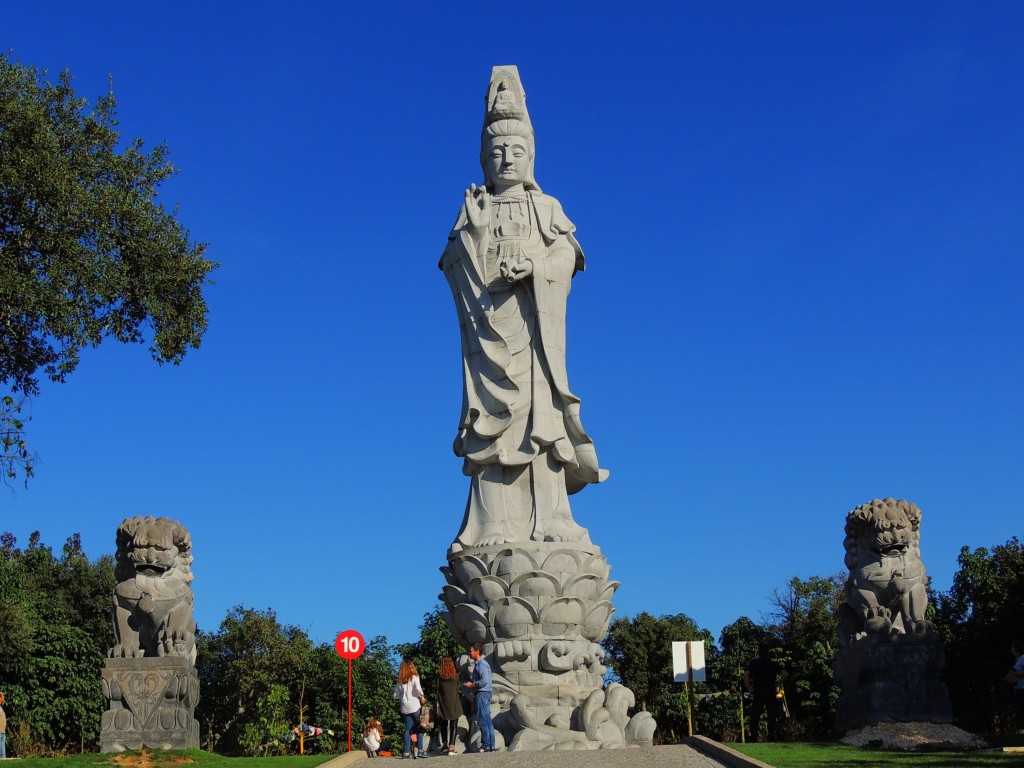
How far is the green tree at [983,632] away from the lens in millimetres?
22239

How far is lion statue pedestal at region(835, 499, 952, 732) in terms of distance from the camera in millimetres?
14398

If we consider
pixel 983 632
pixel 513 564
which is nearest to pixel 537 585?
pixel 513 564

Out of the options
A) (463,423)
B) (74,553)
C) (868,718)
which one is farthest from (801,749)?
(74,553)

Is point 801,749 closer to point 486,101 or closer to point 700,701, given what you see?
point 486,101

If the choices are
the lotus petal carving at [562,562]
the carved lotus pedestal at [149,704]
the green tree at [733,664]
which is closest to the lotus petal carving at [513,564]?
the lotus petal carving at [562,562]

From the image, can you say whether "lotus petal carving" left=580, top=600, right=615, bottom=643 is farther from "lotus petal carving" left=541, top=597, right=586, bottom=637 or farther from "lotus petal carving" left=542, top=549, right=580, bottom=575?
"lotus petal carving" left=542, top=549, right=580, bottom=575

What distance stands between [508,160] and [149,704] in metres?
8.70

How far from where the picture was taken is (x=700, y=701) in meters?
29.2

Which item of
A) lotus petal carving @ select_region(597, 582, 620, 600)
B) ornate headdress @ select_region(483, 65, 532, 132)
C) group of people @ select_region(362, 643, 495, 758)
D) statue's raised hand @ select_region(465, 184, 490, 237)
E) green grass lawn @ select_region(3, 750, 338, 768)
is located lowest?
green grass lawn @ select_region(3, 750, 338, 768)

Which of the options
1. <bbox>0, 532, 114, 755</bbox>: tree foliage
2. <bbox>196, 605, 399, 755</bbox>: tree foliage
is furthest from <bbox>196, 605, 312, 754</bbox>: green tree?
<bbox>0, 532, 114, 755</bbox>: tree foliage

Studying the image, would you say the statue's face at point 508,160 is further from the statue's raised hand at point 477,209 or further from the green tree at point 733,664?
the green tree at point 733,664

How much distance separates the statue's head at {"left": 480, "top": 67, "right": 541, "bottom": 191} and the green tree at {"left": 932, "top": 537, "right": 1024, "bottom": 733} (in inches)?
455

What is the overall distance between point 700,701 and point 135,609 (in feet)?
56.9

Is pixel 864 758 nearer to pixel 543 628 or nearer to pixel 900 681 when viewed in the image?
pixel 900 681
